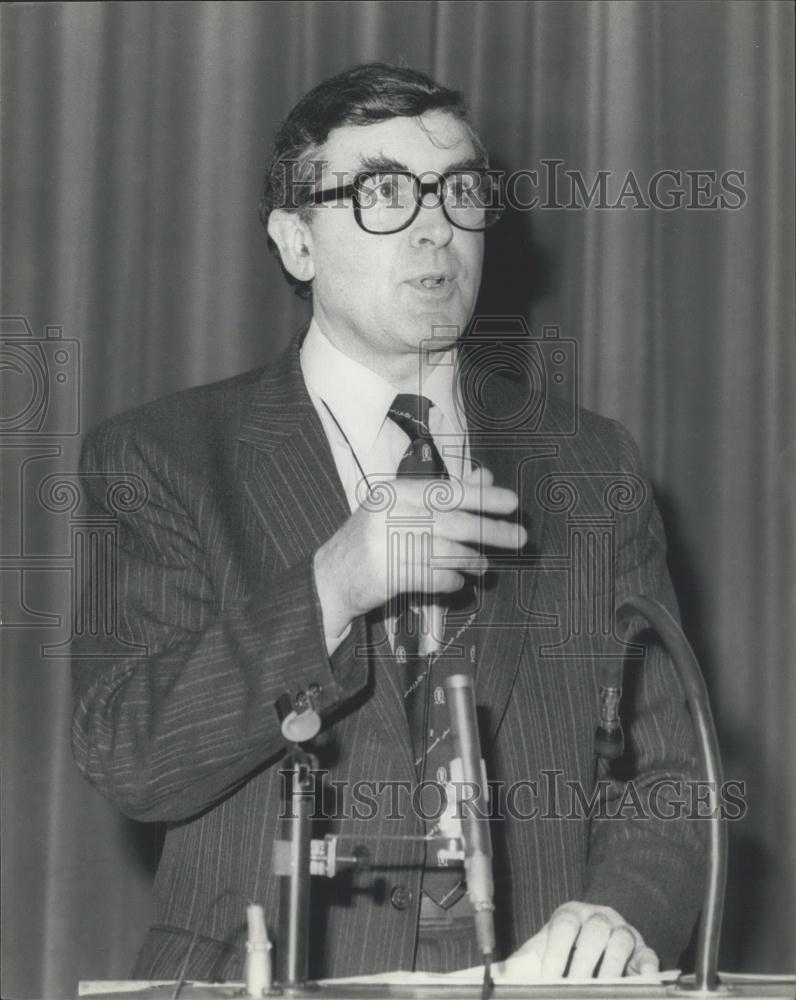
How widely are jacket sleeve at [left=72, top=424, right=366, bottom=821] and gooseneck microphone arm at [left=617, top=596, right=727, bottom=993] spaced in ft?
1.20

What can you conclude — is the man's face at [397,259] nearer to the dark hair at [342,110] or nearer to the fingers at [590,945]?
the dark hair at [342,110]

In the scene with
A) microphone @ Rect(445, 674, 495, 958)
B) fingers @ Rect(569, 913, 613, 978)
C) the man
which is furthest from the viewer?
the man

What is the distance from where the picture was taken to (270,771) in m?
1.73

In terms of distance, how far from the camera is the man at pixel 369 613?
1.54 meters

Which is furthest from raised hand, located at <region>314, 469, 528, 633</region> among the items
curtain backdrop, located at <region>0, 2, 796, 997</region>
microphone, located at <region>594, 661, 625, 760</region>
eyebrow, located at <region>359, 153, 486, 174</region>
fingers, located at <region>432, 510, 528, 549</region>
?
curtain backdrop, located at <region>0, 2, 796, 997</region>

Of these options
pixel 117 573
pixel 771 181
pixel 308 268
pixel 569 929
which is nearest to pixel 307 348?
pixel 308 268

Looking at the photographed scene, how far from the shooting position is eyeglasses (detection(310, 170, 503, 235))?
187cm

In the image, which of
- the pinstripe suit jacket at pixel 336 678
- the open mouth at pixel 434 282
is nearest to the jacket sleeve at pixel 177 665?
the pinstripe suit jacket at pixel 336 678

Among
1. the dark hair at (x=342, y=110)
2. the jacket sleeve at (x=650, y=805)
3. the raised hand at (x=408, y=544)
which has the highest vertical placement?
the dark hair at (x=342, y=110)

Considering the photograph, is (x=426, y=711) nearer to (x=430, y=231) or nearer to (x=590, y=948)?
(x=590, y=948)

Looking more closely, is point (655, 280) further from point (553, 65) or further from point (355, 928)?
point (355, 928)

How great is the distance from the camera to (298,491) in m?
1.78

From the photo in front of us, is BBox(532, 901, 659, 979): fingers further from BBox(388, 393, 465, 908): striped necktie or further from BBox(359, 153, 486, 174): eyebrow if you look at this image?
BBox(359, 153, 486, 174): eyebrow

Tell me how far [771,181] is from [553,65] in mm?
466
